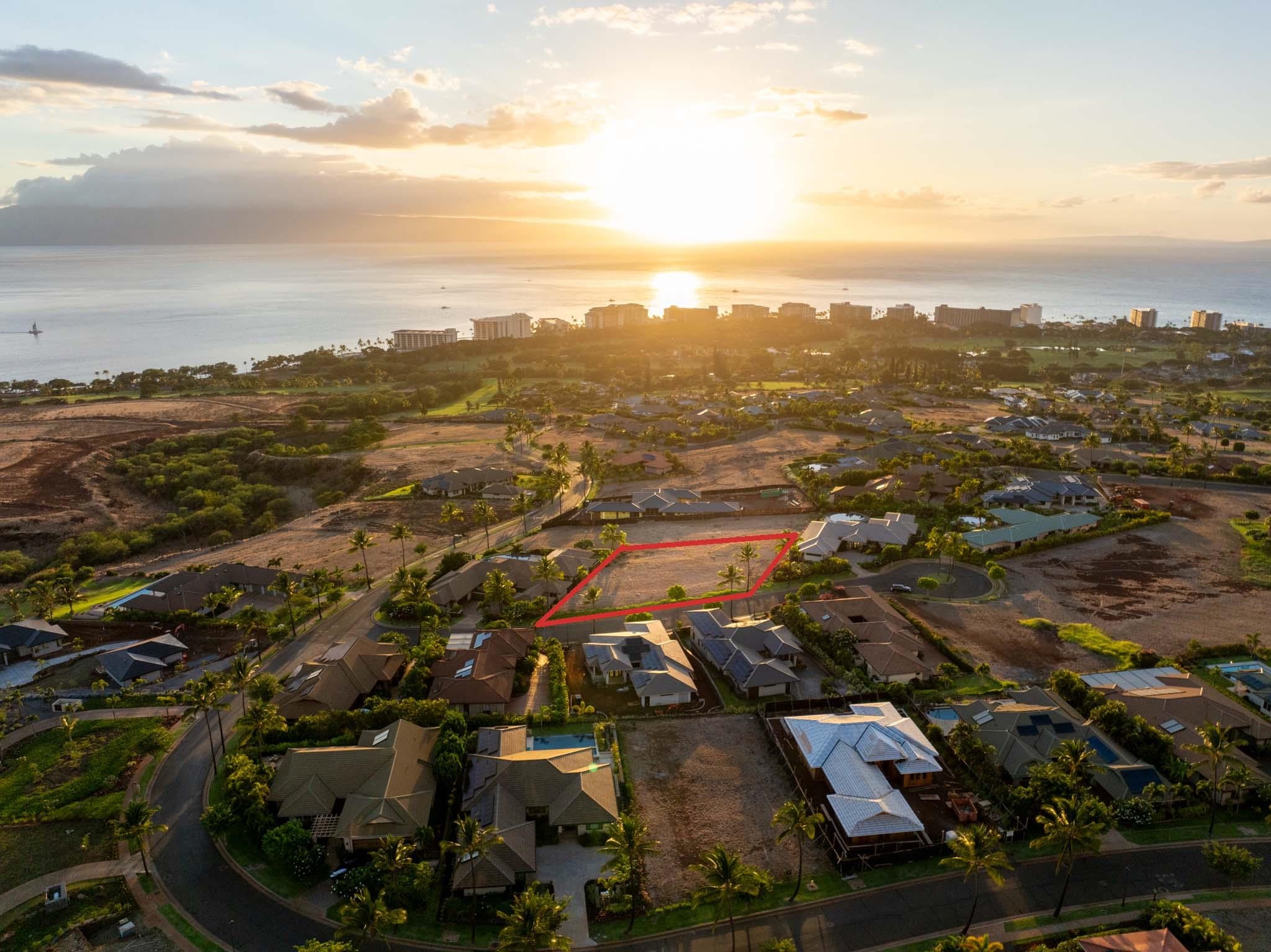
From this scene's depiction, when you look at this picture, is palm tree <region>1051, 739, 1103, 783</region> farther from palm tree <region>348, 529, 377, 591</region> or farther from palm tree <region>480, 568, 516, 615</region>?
palm tree <region>348, 529, 377, 591</region>

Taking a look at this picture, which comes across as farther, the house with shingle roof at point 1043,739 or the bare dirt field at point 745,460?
the bare dirt field at point 745,460

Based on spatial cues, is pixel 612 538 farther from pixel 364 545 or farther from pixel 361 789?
pixel 361 789

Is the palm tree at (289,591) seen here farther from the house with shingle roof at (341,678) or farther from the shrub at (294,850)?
the shrub at (294,850)

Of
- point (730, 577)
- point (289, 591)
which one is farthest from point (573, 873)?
point (289, 591)

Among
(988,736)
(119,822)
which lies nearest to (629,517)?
(988,736)

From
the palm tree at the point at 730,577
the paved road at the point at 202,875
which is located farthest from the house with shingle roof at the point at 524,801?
the palm tree at the point at 730,577

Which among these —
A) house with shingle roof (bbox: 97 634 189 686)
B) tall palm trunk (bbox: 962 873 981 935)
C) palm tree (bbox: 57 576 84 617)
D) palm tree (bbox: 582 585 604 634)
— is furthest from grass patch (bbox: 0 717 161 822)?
tall palm trunk (bbox: 962 873 981 935)
